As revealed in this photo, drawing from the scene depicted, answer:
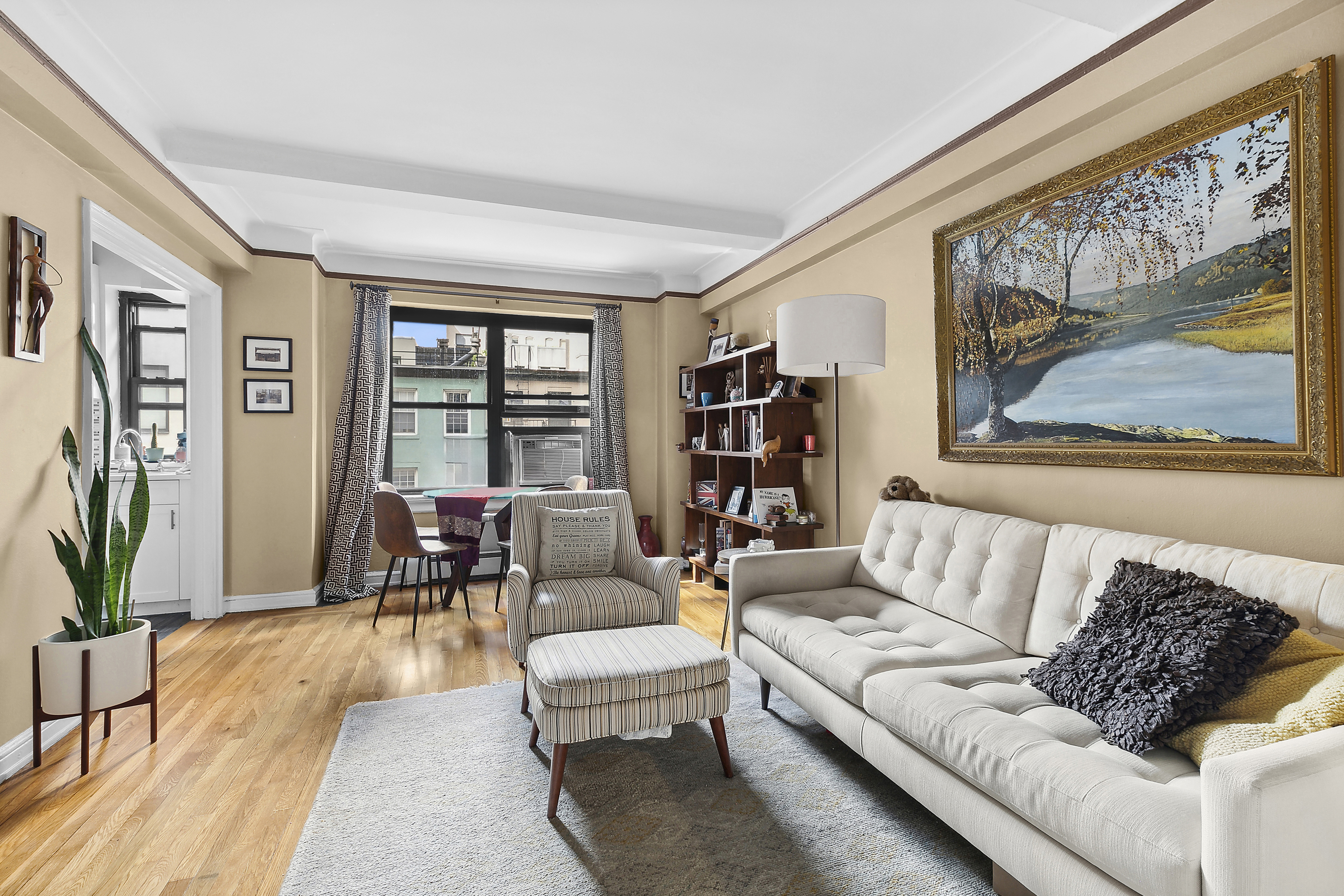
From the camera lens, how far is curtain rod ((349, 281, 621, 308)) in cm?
505

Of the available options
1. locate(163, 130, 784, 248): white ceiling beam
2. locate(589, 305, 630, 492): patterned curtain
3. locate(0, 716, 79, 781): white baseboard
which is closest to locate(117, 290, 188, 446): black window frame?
locate(163, 130, 784, 248): white ceiling beam

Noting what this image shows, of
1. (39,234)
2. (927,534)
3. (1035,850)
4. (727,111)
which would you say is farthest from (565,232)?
(1035,850)

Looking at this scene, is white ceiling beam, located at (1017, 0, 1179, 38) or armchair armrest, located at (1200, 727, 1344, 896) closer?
armchair armrest, located at (1200, 727, 1344, 896)

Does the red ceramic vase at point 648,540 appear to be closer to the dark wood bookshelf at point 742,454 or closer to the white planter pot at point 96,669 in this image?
the dark wood bookshelf at point 742,454

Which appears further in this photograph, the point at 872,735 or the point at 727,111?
the point at 727,111

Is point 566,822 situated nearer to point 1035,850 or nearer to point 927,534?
point 1035,850

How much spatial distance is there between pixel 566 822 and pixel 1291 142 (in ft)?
9.38

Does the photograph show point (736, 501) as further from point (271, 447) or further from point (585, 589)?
point (271, 447)

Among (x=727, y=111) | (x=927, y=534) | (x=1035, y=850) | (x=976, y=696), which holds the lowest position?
(x=1035, y=850)

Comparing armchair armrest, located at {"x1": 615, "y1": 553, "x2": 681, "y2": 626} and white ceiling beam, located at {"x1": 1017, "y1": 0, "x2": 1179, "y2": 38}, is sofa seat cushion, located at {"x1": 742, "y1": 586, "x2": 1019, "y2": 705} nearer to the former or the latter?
armchair armrest, located at {"x1": 615, "y1": 553, "x2": 681, "y2": 626}

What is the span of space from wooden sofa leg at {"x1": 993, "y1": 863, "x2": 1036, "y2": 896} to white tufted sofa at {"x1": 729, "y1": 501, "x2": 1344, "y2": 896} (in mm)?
12

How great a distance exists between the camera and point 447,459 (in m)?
5.51

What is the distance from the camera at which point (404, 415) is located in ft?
17.7

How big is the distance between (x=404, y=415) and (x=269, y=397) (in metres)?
1.18
